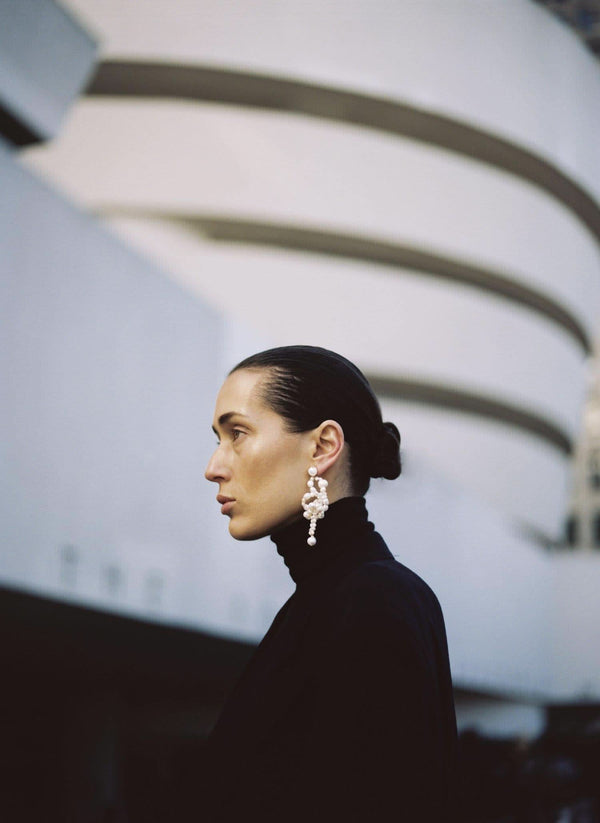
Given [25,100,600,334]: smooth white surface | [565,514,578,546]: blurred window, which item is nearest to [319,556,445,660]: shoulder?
[25,100,600,334]: smooth white surface

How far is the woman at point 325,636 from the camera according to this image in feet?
5.24

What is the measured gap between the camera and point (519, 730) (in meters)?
25.5

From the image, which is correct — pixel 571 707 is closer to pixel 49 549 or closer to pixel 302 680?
pixel 49 549

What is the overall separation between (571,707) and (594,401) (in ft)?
106

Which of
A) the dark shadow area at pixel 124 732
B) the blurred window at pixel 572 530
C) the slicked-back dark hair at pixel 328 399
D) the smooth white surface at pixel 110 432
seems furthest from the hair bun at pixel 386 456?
the blurred window at pixel 572 530

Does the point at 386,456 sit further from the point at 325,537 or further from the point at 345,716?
the point at 345,716

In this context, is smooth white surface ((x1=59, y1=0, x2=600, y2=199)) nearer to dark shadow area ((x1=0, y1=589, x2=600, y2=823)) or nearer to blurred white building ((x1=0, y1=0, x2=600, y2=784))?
blurred white building ((x1=0, y1=0, x2=600, y2=784))

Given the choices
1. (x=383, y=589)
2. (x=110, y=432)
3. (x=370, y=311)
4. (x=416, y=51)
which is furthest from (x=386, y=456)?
(x=416, y=51)

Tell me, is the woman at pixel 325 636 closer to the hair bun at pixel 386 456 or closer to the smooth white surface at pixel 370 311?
the hair bun at pixel 386 456

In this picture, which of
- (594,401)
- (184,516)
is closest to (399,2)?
(184,516)

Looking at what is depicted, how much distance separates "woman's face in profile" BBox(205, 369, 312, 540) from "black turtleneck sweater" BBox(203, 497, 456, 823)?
0.16 metres

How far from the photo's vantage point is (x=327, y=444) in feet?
6.42

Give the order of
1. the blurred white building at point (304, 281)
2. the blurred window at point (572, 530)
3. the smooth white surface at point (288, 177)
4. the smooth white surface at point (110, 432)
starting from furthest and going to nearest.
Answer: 1. the blurred window at point (572, 530)
2. the smooth white surface at point (288, 177)
3. the blurred white building at point (304, 281)
4. the smooth white surface at point (110, 432)

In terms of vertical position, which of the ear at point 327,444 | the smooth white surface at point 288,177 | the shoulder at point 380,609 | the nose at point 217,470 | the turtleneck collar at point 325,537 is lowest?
the shoulder at point 380,609
